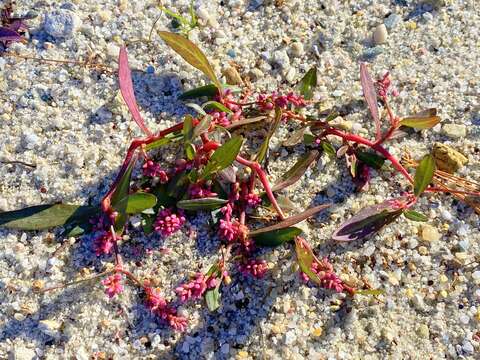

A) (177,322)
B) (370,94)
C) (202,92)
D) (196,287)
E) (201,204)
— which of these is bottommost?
(177,322)

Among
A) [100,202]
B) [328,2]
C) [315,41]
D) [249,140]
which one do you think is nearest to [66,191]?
[100,202]

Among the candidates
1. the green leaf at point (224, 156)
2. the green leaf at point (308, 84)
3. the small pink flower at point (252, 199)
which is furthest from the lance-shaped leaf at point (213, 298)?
the green leaf at point (308, 84)

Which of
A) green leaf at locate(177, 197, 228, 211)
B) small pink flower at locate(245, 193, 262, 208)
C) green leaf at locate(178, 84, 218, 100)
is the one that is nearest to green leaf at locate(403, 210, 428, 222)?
small pink flower at locate(245, 193, 262, 208)

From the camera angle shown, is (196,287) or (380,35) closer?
(196,287)

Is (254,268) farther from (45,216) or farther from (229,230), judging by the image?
(45,216)

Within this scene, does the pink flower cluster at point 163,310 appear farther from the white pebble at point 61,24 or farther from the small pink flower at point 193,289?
the white pebble at point 61,24


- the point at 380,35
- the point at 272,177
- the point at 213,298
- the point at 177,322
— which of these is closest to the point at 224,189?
the point at 272,177

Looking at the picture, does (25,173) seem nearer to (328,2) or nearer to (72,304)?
(72,304)
